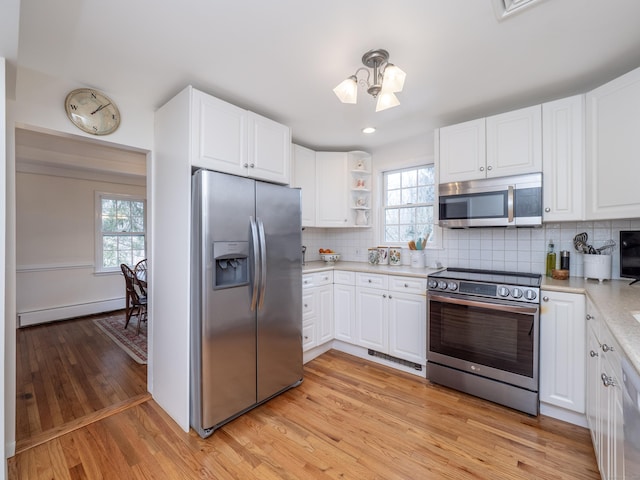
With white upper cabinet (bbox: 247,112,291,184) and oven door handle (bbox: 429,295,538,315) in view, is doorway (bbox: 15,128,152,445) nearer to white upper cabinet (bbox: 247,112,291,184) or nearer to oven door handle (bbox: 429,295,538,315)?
white upper cabinet (bbox: 247,112,291,184)

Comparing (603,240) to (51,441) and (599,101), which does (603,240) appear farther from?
(51,441)

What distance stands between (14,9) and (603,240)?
142 inches

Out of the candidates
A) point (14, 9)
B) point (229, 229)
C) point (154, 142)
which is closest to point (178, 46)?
point (14, 9)

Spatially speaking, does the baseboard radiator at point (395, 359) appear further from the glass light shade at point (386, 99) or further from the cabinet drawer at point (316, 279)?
the glass light shade at point (386, 99)

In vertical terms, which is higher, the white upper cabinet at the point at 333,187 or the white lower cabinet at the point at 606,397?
the white upper cabinet at the point at 333,187

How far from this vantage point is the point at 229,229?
1.98 meters

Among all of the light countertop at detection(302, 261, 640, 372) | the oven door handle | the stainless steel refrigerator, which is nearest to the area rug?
the stainless steel refrigerator

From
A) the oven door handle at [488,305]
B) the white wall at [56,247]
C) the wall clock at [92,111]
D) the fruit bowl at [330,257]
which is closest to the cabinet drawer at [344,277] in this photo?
the fruit bowl at [330,257]

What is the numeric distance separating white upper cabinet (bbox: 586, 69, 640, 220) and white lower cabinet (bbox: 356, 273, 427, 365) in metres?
1.33

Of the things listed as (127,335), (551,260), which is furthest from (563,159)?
(127,335)

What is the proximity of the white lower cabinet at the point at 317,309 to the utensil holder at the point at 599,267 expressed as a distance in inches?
83.8

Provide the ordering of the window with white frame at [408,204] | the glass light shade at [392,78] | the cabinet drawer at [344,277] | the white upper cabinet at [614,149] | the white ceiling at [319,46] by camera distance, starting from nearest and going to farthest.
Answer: the white ceiling at [319,46]
the glass light shade at [392,78]
the white upper cabinet at [614,149]
the cabinet drawer at [344,277]
the window with white frame at [408,204]

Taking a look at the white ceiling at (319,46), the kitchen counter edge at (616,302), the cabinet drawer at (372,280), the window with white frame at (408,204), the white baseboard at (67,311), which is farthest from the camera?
the white baseboard at (67,311)

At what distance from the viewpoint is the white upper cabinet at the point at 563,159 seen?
207cm
